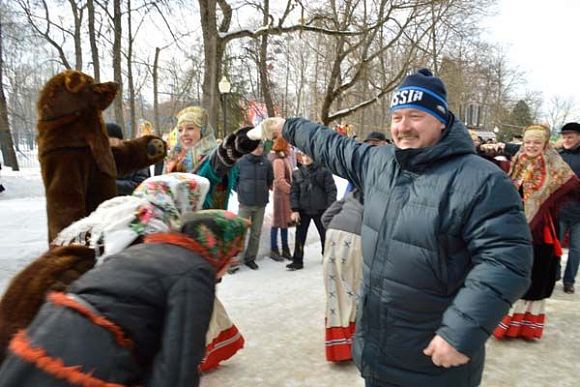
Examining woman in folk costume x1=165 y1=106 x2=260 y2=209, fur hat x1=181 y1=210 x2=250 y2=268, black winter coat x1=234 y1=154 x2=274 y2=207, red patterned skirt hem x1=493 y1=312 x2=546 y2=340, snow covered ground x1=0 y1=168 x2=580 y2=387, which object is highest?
woman in folk costume x1=165 y1=106 x2=260 y2=209

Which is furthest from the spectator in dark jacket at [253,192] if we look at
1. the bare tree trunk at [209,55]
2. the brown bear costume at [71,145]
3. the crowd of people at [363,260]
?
the brown bear costume at [71,145]

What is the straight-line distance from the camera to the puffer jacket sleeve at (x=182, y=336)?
1.22m

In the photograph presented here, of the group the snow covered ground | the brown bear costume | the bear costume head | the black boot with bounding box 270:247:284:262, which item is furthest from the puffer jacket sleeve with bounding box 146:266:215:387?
the black boot with bounding box 270:247:284:262

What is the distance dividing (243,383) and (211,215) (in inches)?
85.1

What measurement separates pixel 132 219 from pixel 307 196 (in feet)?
16.4

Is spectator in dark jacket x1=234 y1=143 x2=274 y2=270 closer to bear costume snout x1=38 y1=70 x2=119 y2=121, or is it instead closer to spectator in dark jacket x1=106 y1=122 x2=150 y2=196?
spectator in dark jacket x1=106 y1=122 x2=150 y2=196

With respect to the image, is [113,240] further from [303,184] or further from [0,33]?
[0,33]

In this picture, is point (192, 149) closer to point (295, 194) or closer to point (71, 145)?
point (71, 145)

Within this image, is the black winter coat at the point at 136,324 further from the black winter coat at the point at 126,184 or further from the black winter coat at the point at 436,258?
the black winter coat at the point at 126,184

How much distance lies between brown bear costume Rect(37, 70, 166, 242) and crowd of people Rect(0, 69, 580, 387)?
59 centimetres

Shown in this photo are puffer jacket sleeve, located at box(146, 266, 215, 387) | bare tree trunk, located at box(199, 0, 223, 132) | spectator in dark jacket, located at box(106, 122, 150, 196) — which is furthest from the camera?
bare tree trunk, located at box(199, 0, 223, 132)

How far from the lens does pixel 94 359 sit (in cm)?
113

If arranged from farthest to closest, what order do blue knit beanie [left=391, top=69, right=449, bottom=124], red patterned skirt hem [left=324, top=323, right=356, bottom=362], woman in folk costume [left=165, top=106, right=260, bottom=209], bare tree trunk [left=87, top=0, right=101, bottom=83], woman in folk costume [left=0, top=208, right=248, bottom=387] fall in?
bare tree trunk [left=87, top=0, right=101, bottom=83] < red patterned skirt hem [left=324, top=323, right=356, bottom=362] < woman in folk costume [left=165, top=106, right=260, bottom=209] < blue knit beanie [left=391, top=69, right=449, bottom=124] < woman in folk costume [left=0, top=208, right=248, bottom=387]

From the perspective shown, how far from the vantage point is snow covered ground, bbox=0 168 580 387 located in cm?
338
